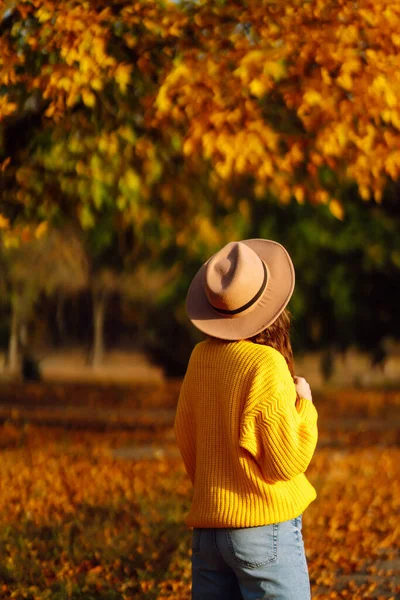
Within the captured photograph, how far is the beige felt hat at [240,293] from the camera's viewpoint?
321 cm

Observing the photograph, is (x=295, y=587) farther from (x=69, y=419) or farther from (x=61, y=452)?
(x=69, y=419)

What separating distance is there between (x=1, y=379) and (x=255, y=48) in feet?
82.3

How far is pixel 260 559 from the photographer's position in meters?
3.12

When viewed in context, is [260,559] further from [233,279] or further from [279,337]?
[233,279]

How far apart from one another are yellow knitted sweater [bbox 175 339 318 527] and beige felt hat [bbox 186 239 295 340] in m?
0.07

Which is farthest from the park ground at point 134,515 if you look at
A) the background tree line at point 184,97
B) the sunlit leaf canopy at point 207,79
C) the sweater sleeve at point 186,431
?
the sunlit leaf canopy at point 207,79


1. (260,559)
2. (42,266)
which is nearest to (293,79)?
(260,559)

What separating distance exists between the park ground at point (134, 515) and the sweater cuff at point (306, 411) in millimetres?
2433

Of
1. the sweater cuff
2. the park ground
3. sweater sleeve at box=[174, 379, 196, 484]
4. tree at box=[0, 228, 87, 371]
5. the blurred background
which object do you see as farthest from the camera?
tree at box=[0, 228, 87, 371]

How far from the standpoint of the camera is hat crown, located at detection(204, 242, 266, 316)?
3.22 m

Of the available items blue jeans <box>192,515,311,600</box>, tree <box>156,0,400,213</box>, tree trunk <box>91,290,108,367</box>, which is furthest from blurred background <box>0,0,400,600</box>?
tree trunk <box>91,290,108,367</box>

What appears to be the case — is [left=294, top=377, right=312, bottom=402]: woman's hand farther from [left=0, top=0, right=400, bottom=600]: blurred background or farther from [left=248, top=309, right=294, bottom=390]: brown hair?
[left=0, top=0, right=400, bottom=600]: blurred background

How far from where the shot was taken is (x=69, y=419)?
62.8ft

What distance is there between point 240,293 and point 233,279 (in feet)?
0.17
